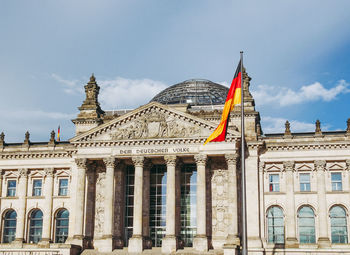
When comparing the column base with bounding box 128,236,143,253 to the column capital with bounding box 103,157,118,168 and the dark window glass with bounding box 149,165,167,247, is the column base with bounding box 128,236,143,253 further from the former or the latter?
the column capital with bounding box 103,157,118,168

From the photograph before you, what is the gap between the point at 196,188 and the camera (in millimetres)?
55312

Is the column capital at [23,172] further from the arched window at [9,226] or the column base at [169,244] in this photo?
the column base at [169,244]

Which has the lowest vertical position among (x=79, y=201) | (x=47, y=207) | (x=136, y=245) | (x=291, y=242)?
(x=136, y=245)

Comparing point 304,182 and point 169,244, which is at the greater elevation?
point 304,182

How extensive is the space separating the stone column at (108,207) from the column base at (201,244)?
8.70m

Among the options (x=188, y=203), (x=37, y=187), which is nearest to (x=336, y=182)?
(x=188, y=203)

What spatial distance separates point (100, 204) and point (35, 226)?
32.5 ft

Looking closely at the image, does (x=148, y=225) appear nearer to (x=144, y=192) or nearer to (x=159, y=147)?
(x=144, y=192)

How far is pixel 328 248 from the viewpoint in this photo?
5122cm

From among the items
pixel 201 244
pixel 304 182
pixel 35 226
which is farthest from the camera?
pixel 35 226

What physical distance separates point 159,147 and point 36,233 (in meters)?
19.2

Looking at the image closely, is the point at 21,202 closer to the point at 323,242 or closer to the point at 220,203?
the point at 220,203

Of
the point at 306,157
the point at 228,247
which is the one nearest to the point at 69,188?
the point at 228,247

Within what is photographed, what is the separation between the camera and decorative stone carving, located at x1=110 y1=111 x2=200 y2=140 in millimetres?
53625
